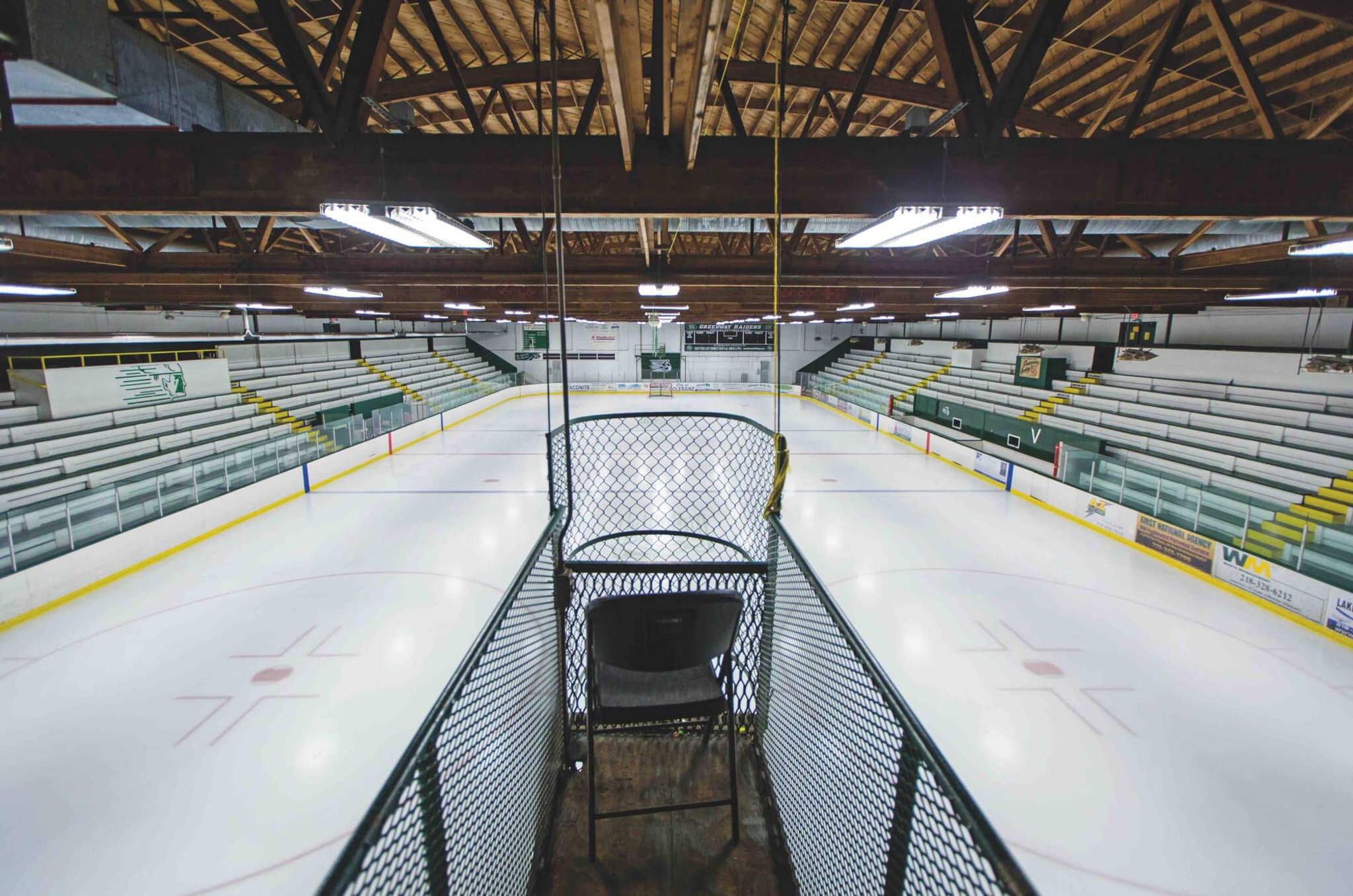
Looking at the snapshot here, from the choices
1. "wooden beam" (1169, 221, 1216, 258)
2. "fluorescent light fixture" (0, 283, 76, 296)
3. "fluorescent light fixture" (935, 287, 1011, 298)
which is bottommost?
"fluorescent light fixture" (0, 283, 76, 296)

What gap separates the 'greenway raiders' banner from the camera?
10.3 metres

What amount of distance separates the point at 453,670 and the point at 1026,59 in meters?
6.00

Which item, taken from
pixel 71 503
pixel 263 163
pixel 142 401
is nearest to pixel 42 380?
pixel 142 401

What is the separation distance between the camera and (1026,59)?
261 cm

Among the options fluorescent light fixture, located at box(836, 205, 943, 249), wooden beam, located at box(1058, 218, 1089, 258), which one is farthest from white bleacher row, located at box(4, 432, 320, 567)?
wooden beam, located at box(1058, 218, 1089, 258)

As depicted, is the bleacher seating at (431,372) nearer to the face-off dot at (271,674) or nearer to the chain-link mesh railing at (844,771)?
the face-off dot at (271,674)

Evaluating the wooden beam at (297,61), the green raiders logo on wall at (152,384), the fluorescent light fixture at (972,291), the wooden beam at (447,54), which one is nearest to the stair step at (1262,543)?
the fluorescent light fixture at (972,291)

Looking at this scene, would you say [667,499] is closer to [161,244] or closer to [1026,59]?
[161,244]

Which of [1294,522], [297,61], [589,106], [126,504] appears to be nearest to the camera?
[297,61]

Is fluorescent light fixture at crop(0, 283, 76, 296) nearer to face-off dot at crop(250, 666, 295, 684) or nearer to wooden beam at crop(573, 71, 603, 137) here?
face-off dot at crop(250, 666, 295, 684)

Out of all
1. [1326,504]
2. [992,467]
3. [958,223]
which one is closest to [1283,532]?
[1326,504]

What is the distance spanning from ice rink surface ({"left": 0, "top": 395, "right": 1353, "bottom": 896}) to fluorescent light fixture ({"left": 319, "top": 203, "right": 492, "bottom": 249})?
11.5ft

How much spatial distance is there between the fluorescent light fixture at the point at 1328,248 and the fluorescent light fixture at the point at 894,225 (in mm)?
3221

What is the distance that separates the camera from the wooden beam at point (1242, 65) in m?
3.08
